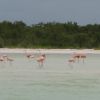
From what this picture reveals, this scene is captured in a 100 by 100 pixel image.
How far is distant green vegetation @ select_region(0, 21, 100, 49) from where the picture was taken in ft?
154

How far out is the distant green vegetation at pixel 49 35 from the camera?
47.0 m

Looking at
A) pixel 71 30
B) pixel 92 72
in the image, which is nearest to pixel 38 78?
pixel 92 72

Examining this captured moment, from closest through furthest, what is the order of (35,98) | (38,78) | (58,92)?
1. (35,98)
2. (58,92)
3. (38,78)

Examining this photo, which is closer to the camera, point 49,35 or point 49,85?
point 49,85

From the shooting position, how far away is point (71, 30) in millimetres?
53469

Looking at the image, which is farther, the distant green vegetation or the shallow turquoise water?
the distant green vegetation

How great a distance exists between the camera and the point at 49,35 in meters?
49.6

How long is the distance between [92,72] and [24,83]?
168 inches

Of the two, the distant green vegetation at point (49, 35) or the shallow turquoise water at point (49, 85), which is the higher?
the distant green vegetation at point (49, 35)

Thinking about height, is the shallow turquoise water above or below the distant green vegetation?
below

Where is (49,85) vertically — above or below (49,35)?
below

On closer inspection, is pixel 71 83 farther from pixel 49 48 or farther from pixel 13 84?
pixel 49 48

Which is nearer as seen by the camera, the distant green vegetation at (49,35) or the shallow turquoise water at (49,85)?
the shallow turquoise water at (49,85)

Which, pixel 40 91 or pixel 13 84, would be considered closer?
pixel 40 91
